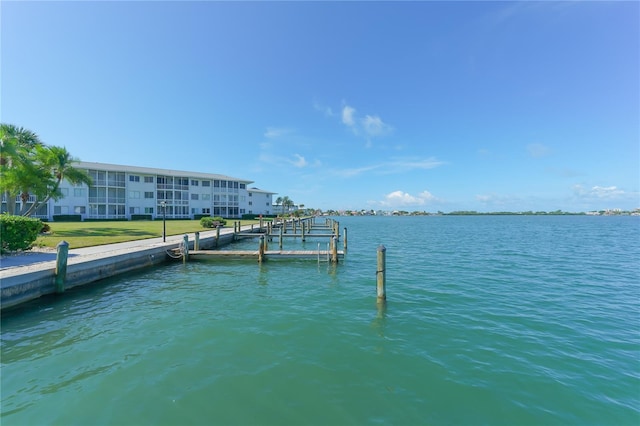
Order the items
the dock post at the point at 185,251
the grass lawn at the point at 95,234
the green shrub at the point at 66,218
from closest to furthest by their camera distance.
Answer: the dock post at the point at 185,251 < the grass lawn at the point at 95,234 < the green shrub at the point at 66,218

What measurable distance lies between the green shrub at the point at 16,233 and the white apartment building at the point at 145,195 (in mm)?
37036

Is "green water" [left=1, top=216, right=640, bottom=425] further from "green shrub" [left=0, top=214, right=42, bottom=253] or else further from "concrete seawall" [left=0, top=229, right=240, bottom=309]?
"green shrub" [left=0, top=214, right=42, bottom=253]

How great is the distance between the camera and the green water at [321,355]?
4969 mm

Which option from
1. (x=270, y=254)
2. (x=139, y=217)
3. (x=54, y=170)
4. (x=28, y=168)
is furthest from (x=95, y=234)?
(x=139, y=217)

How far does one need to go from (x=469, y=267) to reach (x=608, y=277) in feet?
21.6

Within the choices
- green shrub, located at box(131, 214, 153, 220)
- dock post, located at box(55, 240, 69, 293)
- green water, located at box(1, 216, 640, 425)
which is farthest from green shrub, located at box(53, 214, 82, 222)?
dock post, located at box(55, 240, 69, 293)

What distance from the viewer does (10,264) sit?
11.4 meters

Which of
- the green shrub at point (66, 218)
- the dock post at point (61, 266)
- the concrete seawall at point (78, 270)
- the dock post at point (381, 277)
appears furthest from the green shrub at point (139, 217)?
the dock post at point (381, 277)

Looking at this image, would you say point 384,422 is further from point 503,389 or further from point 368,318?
point 368,318

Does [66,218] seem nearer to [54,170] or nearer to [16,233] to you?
[54,170]

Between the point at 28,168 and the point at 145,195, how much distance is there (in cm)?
3491

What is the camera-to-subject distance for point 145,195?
58.1 m

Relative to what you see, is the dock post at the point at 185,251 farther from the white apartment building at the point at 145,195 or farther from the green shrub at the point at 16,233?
the white apartment building at the point at 145,195

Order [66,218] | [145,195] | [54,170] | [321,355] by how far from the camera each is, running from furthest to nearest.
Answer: [145,195] → [66,218] → [54,170] → [321,355]
